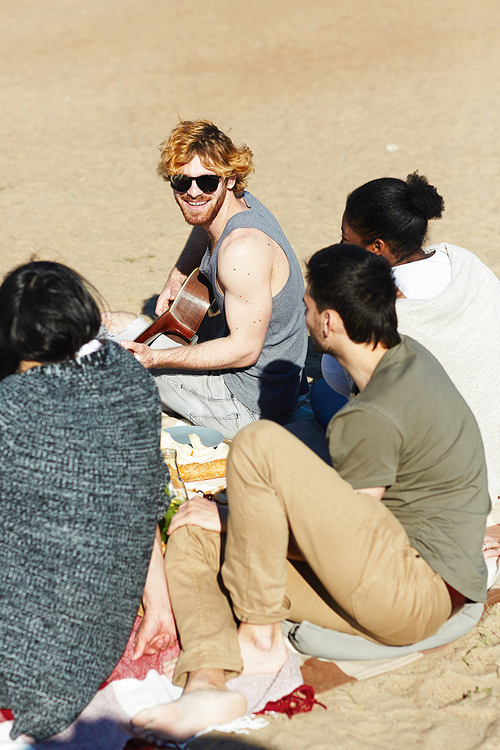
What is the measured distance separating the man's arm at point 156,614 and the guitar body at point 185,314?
5.69ft

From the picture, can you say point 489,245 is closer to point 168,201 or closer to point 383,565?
point 168,201

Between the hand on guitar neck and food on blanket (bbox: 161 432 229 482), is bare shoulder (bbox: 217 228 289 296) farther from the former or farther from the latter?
the hand on guitar neck

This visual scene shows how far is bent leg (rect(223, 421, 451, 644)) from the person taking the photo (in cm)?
220

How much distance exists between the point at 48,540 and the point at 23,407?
420 millimetres

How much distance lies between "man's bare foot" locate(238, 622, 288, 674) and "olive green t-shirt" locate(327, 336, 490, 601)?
0.61 m

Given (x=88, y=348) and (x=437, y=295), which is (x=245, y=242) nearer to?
(x=437, y=295)

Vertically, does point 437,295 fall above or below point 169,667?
above

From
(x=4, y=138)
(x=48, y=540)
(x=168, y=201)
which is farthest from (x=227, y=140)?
(x=4, y=138)

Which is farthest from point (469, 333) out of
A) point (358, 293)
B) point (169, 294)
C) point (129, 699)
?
point (169, 294)

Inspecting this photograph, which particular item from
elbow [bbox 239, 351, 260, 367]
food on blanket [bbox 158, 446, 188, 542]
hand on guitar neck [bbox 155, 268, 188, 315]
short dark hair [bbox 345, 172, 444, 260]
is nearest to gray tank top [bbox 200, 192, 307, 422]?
elbow [bbox 239, 351, 260, 367]

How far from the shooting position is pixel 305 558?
2.33 m

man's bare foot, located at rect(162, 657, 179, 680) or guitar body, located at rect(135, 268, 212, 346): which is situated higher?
guitar body, located at rect(135, 268, 212, 346)

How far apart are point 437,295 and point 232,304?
1.02 metres

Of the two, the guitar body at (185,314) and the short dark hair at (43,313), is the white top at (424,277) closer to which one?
the guitar body at (185,314)
